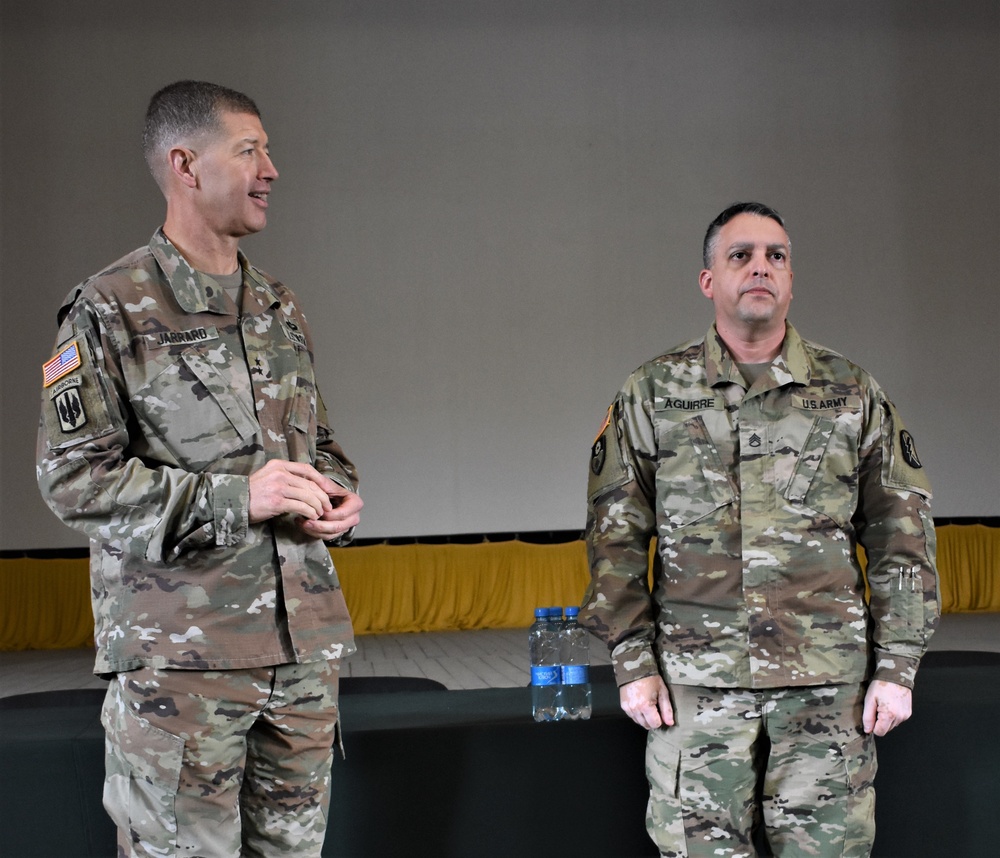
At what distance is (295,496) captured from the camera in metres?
1.36

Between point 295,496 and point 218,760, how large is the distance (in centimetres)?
36

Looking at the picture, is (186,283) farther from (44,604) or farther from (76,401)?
(44,604)

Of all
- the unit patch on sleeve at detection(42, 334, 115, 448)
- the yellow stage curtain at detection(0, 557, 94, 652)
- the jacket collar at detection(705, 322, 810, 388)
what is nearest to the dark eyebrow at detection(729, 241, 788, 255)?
the jacket collar at detection(705, 322, 810, 388)

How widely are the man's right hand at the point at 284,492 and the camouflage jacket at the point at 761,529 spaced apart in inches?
24.4

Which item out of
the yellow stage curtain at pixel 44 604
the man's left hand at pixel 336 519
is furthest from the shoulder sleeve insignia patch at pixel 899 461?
the yellow stage curtain at pixel 44 604

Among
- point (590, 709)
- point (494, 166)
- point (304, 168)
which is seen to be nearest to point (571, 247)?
point (494, 166)

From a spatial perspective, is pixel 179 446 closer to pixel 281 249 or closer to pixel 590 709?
pixel 590 709

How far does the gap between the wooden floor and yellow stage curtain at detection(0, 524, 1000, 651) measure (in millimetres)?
178

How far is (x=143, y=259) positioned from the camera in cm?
149

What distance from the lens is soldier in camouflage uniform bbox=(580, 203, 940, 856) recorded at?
170 cm

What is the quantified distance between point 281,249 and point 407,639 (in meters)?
3.41

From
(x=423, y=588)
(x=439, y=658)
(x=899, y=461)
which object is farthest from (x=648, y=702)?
(x=423, y=588)

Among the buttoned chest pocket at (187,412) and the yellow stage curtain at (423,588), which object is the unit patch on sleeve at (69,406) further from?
the yellow stage curtain at (423,588)

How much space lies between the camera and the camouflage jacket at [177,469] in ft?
4.41
